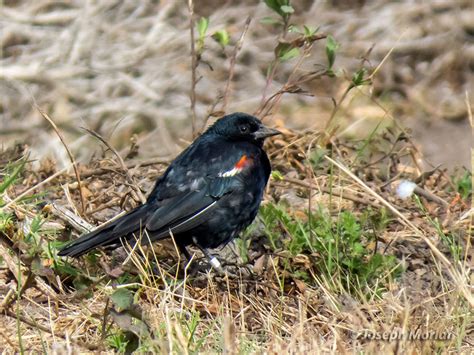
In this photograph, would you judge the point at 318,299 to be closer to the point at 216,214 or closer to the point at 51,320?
the point at 216,214

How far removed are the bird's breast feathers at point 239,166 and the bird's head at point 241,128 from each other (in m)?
0.31

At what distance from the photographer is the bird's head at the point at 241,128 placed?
5680 millimetres

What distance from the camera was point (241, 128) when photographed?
569 centimetres

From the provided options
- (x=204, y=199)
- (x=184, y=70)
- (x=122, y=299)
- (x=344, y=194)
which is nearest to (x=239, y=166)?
(x=204, y=199)

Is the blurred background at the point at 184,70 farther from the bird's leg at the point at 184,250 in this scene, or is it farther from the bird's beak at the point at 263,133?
the bird's leg at the point at 184,250

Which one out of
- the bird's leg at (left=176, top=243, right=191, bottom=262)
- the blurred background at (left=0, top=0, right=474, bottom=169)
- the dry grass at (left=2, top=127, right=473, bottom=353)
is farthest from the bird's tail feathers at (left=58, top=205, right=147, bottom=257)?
the blurred background at (left=0, top=0, right=474, bottom=169)

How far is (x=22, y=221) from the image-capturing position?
16.7ft

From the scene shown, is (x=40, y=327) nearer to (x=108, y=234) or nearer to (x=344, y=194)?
(x=108, y=234)

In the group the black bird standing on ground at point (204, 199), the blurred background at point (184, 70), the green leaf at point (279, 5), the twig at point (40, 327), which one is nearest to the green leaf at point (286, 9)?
the green leaf at point (279, 5)

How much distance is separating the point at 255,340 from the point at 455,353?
79 centimetres

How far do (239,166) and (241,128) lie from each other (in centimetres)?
41

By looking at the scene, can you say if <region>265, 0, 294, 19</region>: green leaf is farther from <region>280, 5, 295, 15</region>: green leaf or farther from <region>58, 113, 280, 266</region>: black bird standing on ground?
<region>58, 113, 280, 266</region>: black bird standing on ground

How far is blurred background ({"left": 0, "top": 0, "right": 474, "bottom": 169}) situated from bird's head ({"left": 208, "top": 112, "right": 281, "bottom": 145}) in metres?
2.88

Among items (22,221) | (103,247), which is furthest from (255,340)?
(22,221)
